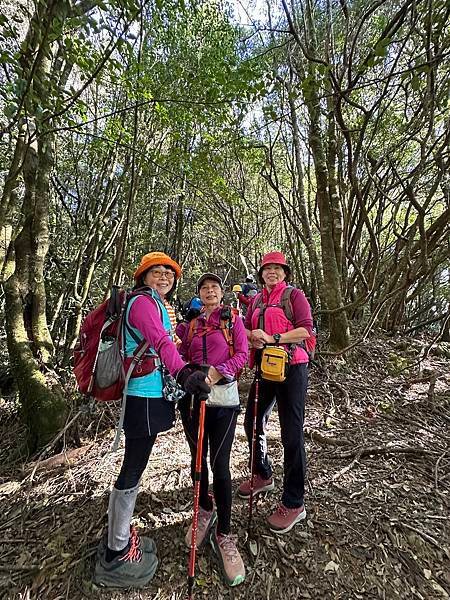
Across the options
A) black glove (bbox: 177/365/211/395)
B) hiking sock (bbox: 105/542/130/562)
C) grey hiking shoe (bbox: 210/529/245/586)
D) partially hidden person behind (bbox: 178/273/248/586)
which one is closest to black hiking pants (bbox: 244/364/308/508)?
partially hidden person behind (bbox: 178/273/248/586)

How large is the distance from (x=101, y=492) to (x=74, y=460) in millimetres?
758

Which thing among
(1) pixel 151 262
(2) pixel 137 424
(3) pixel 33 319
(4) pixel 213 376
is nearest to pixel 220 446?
(4) pixel 213 376

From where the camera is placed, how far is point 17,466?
387 cm

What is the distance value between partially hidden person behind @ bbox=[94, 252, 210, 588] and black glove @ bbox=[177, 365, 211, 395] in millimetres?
16

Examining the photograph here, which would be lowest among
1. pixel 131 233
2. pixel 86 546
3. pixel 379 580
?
pixel 379 580

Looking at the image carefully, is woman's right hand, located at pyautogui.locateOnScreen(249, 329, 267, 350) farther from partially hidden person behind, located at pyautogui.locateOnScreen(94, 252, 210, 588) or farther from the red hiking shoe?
the red hiking shoe

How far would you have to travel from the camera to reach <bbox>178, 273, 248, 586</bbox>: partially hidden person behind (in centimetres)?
233

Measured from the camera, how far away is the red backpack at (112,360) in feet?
7.04

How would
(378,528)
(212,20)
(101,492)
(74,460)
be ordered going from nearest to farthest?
(378,528) → (101,492) → (74,460) → (212,20)

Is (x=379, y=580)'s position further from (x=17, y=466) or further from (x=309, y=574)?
(x=17, y=466)

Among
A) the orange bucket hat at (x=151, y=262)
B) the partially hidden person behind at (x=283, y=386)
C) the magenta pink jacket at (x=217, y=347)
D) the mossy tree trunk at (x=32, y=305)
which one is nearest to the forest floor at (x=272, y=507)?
the partially hidden person behind at (x=283, y=386)

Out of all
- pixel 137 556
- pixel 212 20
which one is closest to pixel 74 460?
pixel 137 556

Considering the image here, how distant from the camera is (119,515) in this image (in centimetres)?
216

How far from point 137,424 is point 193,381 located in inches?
20.7
